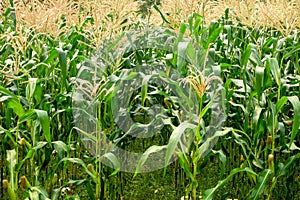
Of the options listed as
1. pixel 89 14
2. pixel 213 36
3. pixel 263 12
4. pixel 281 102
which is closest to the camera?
pixel 281 102

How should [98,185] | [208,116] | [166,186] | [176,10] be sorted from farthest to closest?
[176,10], [166,186], [208,116], [98,185]

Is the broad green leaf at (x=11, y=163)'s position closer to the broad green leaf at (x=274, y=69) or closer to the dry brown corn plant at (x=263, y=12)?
the broad green leaf at (x=274, y=69)

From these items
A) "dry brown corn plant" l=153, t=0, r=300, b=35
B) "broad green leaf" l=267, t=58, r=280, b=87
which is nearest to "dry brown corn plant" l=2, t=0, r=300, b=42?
"dry brown corn plant" l=153, t=0, r=300, b=35

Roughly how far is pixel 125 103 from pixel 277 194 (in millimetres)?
1384

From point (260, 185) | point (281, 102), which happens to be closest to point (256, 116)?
point (281, 102)

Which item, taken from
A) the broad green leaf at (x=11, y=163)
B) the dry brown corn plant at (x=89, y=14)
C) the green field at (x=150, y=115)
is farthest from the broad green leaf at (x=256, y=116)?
the broad green leaf at (x=11, y=163)

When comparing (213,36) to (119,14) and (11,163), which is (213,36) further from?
(11,163)

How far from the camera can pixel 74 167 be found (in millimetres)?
3775

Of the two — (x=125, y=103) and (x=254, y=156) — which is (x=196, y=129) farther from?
(x=125, y=103)

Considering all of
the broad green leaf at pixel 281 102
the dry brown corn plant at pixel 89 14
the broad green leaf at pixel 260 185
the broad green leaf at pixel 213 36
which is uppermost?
the dry brown corn plant at pixel 89 14

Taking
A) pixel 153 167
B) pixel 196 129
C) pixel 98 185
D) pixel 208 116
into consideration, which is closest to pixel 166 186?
pixel 153 167

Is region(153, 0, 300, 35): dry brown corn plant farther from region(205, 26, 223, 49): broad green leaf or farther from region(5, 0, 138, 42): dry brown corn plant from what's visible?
region(5, 0, 138, 42): dry brown corn plant

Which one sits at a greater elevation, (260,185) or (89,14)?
(89,14)

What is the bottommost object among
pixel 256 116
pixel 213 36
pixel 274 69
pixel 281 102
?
pixel 256 116
